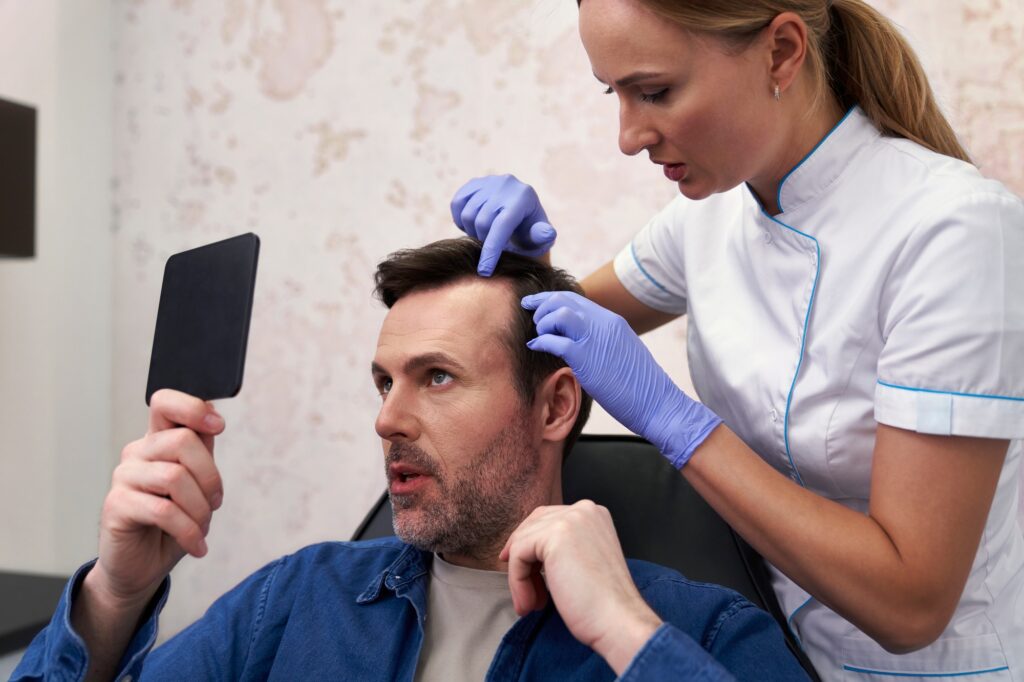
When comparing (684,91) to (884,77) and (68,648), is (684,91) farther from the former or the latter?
(68,648)

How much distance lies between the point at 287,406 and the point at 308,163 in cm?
62

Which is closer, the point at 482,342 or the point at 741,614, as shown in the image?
the point at 741,614

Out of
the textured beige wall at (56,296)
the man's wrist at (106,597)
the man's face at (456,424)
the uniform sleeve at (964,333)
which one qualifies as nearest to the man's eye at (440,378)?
the man's face at (456,424)

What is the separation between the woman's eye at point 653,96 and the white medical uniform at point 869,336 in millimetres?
221

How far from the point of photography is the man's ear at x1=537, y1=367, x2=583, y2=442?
4.47 ft

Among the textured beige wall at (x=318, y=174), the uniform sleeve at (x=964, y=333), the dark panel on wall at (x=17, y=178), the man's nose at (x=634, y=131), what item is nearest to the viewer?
the uniform sleeve at (x=964, y=333)

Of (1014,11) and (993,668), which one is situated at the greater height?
(1014,11)

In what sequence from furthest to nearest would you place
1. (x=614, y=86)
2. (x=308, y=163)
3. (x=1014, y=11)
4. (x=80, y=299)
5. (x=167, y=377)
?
(x=80, y=299), (x=308, y=163), (x=1014, y=11), (x=614, y=86), (x=167, y=377)

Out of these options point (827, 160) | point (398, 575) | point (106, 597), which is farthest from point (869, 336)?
point (106, 597)

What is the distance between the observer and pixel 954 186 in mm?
1062

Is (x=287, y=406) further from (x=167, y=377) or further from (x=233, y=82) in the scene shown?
(x=167, y=377)

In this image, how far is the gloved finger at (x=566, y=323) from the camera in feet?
3.71

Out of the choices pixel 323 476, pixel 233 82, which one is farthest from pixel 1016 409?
pixel 233 82

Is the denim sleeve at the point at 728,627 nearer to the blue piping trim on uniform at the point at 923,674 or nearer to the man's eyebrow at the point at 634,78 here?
the blue piping trim on uniform at the point at 923,674
